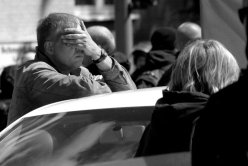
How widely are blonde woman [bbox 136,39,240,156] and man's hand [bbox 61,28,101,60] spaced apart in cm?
102

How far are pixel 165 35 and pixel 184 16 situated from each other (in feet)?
50.1

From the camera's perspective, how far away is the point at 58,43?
4.21 meters

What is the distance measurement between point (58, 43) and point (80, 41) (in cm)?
15

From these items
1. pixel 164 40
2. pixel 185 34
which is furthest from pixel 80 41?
pixel 164 40

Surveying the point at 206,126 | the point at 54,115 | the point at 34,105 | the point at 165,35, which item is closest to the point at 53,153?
the point at 54,115

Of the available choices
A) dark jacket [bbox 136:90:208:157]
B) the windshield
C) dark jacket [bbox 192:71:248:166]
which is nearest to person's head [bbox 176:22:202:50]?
the windshield

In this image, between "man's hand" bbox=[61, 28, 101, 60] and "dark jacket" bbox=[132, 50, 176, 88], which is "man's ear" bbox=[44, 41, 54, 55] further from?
"dark jacket" bbox=[132, 50, 176, 88]

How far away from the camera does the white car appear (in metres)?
3.27

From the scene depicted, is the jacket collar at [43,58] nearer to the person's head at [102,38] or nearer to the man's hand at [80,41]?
the man's hand at [80,41]

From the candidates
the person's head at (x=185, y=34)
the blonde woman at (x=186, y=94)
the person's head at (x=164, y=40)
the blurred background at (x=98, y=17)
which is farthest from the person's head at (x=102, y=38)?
the blurred background at (x=98, y=17)

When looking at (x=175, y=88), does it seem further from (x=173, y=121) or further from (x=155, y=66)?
(x=155, y=66)

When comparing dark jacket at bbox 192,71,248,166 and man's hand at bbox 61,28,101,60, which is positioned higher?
dark jacket at bbox 192,71,248,166

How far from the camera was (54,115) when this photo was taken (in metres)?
3.52

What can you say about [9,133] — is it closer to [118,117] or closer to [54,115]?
[54,115]
